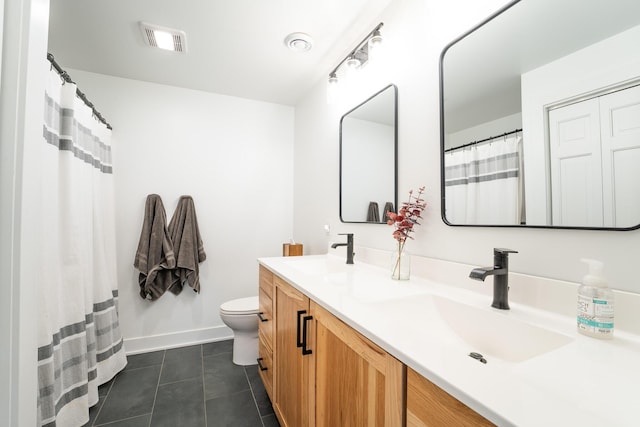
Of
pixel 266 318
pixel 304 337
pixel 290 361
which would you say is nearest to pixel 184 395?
pixel 266 318

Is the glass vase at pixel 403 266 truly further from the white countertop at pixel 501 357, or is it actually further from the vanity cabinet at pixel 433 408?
the vanity cabinet at pixel 433 408

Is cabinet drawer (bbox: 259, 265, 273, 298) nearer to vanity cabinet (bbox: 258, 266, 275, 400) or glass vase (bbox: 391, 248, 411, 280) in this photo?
vanity cabinet (bbox: 258, 266, 275, 400)

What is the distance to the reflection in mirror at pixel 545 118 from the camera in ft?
2.23

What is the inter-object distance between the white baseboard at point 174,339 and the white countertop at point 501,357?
1848 mm

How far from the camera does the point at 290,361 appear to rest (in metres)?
1.18

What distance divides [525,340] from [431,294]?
302mm

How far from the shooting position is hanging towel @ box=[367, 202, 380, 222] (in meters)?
1.56

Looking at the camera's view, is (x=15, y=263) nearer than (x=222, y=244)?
Yes

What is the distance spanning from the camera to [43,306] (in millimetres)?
1182

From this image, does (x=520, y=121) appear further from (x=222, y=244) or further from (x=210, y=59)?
(x=222, y=244)

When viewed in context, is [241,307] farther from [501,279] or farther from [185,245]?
[501,279]

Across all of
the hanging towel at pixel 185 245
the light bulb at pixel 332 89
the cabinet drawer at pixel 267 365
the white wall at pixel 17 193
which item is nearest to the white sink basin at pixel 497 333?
the cabinet drawer at pixel 267 365

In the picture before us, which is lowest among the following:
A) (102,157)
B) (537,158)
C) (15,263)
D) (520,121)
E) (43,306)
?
(43,306)

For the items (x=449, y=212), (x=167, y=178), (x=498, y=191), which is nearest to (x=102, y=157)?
(x=167, y=178)
